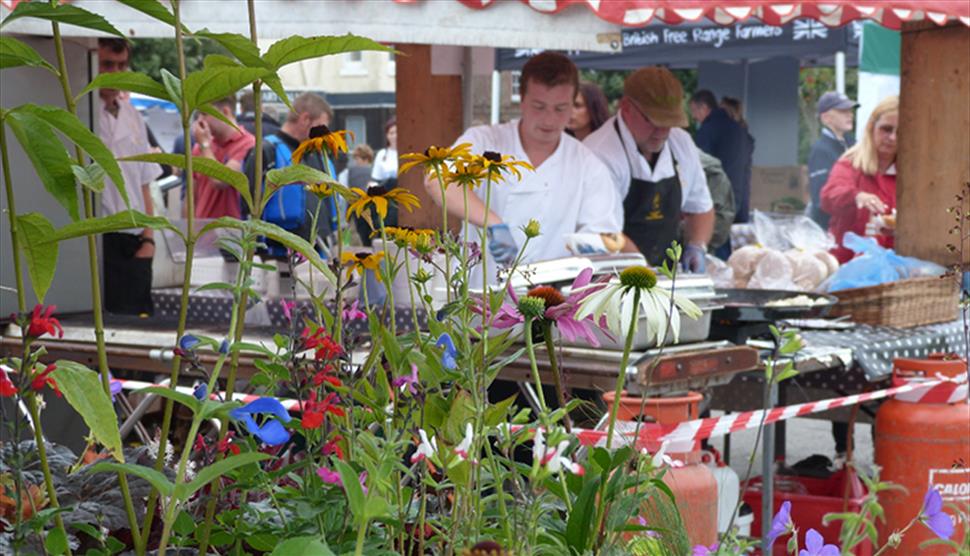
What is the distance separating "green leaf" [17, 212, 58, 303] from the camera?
1.33 meters

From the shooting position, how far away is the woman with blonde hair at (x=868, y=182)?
23.3 feet

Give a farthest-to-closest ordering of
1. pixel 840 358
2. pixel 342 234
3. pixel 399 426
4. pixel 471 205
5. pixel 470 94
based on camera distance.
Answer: pixel 470 94 → pixel 471 205 → pixel 840 358 → pixel 342 234 → pixel 399 426

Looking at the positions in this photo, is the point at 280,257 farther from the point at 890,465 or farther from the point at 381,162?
the point at 381,162

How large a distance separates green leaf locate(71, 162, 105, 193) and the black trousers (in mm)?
4235

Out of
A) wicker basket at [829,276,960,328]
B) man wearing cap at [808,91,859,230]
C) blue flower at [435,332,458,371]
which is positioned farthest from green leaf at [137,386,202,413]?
man wearing cap at [808,91,859,230]

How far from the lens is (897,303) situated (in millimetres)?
5121

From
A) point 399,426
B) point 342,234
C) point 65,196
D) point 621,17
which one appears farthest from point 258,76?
point 621,17

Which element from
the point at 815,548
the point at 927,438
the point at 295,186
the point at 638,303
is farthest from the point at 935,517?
the point at 295,186

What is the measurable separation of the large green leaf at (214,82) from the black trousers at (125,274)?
14.2ft

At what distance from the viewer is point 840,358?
4527 mm

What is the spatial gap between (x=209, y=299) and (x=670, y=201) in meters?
1.99

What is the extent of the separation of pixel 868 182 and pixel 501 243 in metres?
3.18

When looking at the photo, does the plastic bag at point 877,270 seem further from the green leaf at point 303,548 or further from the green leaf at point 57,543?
the green leaf at point 303,548

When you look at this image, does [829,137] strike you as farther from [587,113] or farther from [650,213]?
[650,213]
